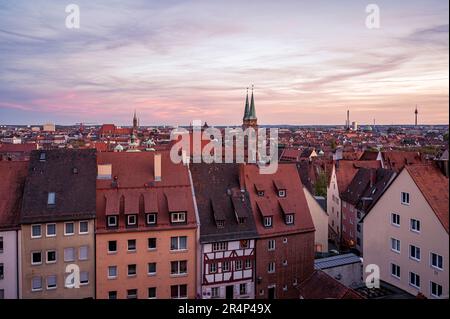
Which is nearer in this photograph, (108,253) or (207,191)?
(108,253)

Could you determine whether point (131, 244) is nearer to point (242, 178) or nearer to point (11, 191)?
point (11, 191)

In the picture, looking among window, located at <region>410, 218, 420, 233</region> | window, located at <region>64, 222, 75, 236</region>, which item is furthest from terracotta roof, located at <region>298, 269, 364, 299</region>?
window, located at <region>64, 222, 75, 236</region>

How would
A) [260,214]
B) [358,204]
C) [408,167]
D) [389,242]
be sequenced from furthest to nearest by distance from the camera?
A: [358,204] → [260,214] → [389,242] → [408,167]

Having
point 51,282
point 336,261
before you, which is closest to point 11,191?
point 51,282

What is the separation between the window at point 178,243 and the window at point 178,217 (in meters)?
0.81

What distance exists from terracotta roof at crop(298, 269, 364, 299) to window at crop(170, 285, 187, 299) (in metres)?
6.62

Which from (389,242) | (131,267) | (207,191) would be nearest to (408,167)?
(389,242)

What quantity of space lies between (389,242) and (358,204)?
13515 mm

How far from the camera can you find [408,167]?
15.6m

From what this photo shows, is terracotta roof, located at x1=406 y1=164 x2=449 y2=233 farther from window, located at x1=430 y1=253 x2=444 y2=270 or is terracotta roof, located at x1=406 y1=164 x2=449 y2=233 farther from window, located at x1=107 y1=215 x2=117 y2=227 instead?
window, located at x1=107 y1=215 x2=117 y2=227

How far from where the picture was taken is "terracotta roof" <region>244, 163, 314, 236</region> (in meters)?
21.6

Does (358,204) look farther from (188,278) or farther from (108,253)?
(108,253)

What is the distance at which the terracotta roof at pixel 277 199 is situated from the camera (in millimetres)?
21625

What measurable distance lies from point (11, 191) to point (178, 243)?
8266mm
